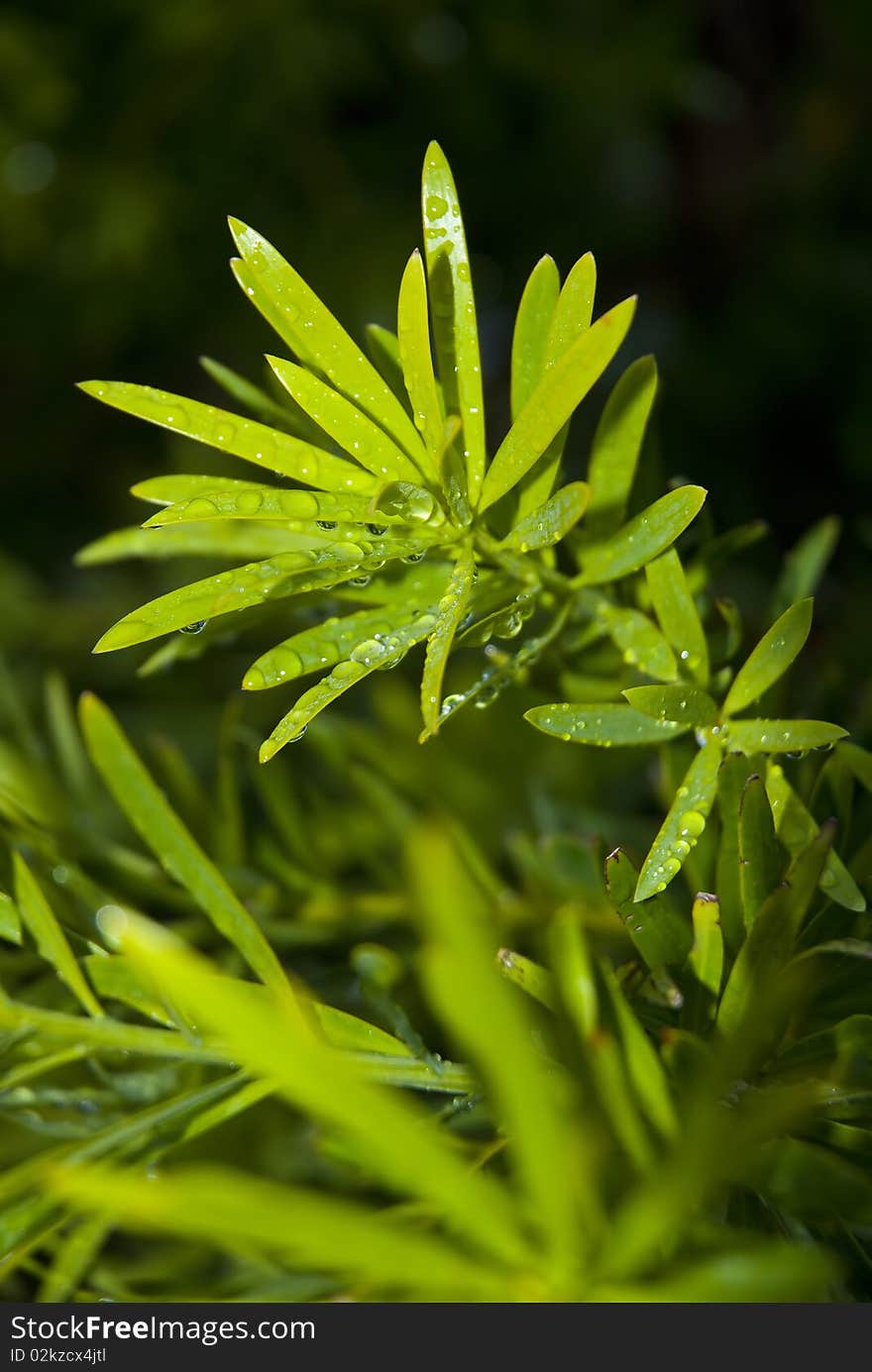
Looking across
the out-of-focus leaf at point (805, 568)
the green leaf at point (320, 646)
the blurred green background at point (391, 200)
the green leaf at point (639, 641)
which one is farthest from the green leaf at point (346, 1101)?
the blurred green background at point (391, 200)

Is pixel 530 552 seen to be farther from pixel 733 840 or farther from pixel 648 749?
pixel 648 749

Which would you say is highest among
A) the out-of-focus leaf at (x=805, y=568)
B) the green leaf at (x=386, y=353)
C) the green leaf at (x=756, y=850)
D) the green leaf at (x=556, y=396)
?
the green leaf at (x=386, y=353)

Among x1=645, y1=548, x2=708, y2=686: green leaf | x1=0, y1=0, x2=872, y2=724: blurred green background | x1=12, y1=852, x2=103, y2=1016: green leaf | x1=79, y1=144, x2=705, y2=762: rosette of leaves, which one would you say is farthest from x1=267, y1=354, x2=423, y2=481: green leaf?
x1=0, y1=0, x2=872, y2=724: blurred green background

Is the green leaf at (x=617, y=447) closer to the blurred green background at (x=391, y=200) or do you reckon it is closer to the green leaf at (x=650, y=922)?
the green leaf at (x=650, y=922)

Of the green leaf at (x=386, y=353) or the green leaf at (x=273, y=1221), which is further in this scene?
the green leaf at (x=386, y=353)

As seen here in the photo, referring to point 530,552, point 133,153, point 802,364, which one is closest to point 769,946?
point 530,552

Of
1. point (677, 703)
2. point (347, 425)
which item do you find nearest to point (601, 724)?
point (677, 703)
